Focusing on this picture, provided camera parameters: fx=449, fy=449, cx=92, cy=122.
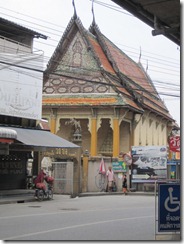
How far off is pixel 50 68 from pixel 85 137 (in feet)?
22.3

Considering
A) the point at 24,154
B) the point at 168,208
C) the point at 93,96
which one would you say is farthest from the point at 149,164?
the point at 168,208

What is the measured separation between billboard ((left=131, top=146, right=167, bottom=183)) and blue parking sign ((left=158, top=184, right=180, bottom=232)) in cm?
2026

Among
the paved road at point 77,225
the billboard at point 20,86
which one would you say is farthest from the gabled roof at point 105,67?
the paved road at point 77,225

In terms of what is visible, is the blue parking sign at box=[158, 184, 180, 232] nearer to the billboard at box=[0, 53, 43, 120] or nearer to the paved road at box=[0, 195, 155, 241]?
the paved road at box=[0, 195, 155, 241]

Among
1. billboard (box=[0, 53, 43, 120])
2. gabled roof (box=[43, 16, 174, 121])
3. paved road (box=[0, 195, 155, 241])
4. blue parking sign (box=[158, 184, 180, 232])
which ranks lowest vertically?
paved road (box=[0, 195, 155, 241])

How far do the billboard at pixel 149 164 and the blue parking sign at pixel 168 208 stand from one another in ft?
66.5

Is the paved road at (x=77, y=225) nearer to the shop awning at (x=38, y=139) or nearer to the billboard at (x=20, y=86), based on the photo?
the shop awning at (x=38, y=139)

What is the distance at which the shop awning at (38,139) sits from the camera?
68.9ft

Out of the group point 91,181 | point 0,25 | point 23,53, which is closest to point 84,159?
point 91,181

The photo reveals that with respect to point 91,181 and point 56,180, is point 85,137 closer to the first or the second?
point 91,181

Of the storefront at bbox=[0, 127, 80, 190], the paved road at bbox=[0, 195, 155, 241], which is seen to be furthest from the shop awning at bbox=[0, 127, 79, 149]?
the paved road at bbox=[0, 195, 155, 241]

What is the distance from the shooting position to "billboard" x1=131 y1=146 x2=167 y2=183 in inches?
1169

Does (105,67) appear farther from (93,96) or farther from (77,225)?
(77,225)

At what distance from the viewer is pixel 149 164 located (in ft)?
98.6
